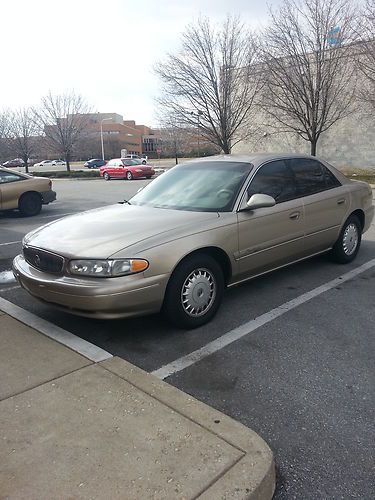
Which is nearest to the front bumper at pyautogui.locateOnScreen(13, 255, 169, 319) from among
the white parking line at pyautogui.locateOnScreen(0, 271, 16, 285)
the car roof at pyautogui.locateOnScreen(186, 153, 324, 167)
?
the car roof at pyautogui.locateOnScreen(186, 153, 324, 167)

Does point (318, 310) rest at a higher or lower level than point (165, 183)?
lower

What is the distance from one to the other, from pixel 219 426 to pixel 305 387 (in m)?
0.84

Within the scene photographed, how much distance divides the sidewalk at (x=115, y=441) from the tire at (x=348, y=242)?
3.67 m

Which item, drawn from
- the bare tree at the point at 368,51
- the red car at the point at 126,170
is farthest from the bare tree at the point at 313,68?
the red car at the point at 126,170

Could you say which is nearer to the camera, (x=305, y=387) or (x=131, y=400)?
(x=131, y=400)

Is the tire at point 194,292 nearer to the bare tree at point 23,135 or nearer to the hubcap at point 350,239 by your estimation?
the hubcap at point 350,239

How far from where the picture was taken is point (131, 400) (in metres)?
2.74

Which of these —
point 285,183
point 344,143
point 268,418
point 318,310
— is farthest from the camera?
point 344,143

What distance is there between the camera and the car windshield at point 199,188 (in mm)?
4434

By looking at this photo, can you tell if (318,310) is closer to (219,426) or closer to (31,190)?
(219,426)

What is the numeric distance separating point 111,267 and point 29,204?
30.5 ft

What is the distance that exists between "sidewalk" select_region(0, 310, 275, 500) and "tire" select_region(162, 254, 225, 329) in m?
0.79

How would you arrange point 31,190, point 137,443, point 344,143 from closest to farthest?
point 137,443, point 31,190, point 344,143

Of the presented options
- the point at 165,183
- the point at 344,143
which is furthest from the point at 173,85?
the point at 165,183
